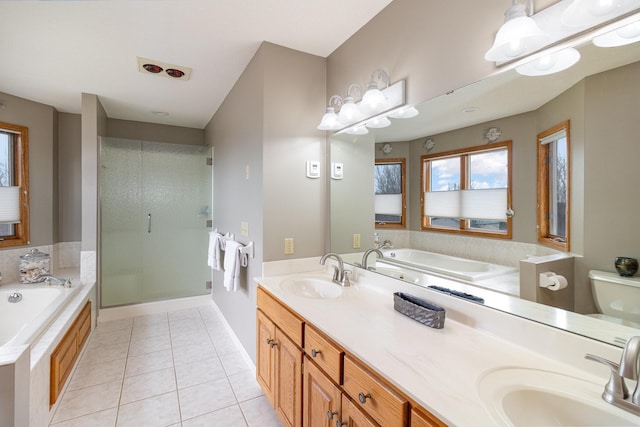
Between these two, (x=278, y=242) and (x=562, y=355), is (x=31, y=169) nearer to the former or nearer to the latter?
(x=278, y=242)

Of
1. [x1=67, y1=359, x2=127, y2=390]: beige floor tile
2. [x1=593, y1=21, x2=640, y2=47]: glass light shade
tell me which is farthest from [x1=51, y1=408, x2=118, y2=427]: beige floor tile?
[x1=593, y1=21, x2=640, y2=47]: glass light shade

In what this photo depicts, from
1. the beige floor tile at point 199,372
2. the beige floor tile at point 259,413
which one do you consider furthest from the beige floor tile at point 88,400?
the beige floor tile at point 259,413

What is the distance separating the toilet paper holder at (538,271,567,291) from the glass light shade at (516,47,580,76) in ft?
2.34

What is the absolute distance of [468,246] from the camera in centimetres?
134

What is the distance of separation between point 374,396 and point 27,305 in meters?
3.14

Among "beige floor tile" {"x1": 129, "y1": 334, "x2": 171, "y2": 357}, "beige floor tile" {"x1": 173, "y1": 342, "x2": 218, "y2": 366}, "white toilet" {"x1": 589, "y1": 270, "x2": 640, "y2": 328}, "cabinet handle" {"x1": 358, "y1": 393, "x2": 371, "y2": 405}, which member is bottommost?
"beige floor tile" {"x1": 173, "y1": 342, "x2": 218, "y2": 366}

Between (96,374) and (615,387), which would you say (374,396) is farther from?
(96,374)

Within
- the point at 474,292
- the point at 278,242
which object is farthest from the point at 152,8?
the point at 474,292

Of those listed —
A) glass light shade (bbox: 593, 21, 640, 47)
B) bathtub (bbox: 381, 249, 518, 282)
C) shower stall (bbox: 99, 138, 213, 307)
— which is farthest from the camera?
shower stall (bbox: 99, 138, 213, 307)

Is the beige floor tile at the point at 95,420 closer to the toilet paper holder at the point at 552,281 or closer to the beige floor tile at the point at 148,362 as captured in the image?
the beige floor tile at the point at 148,362

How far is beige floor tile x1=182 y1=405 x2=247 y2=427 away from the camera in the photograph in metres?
1.78

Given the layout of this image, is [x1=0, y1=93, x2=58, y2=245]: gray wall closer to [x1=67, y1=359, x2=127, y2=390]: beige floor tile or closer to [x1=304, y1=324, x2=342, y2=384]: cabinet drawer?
[x1=67, y1=359, x2=127, y2=390]: beige floor tile

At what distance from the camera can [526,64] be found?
107 cm

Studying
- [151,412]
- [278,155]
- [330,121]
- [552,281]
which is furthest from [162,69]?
[552,281]
